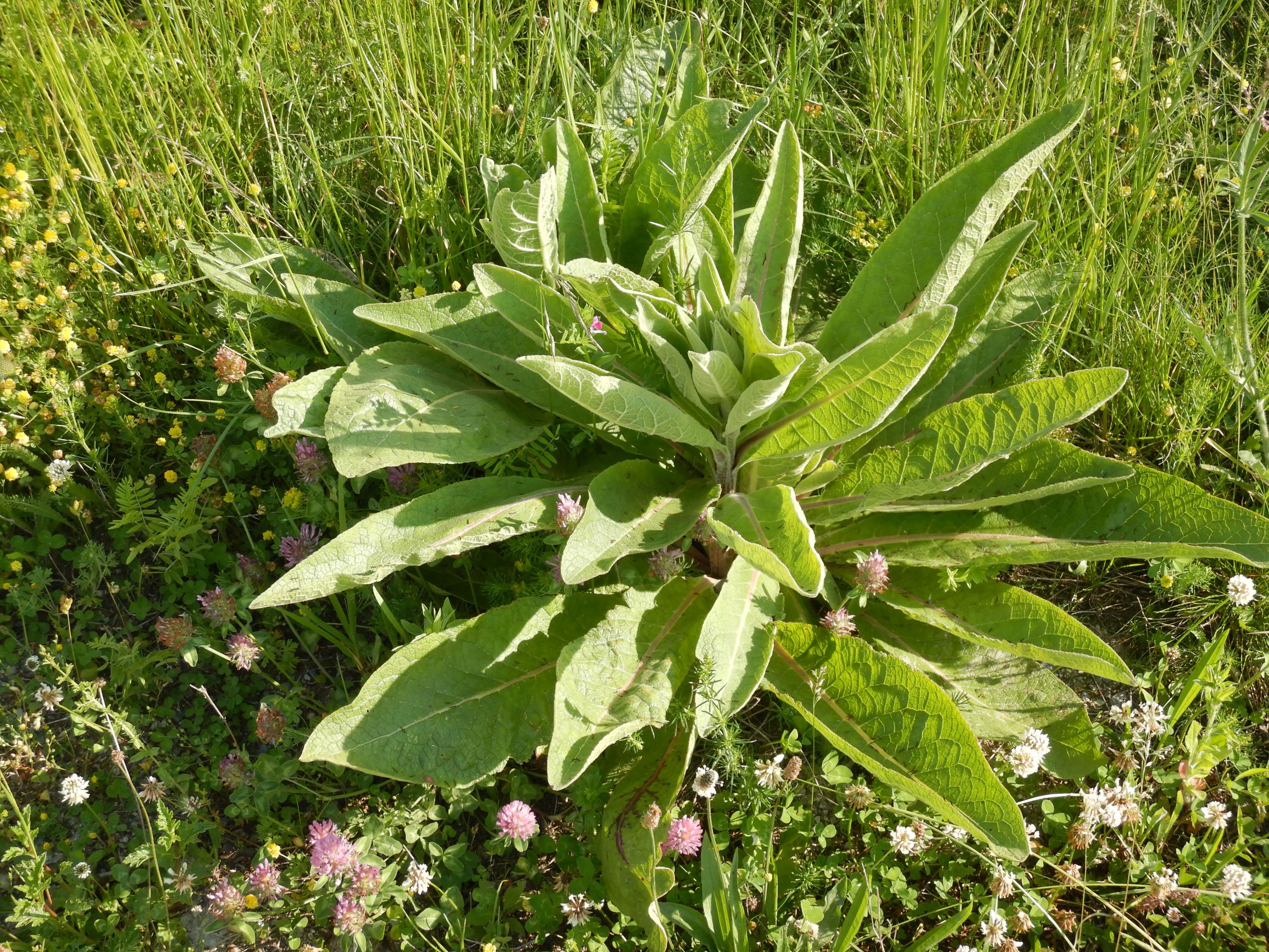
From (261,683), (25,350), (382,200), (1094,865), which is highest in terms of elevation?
(382,200)

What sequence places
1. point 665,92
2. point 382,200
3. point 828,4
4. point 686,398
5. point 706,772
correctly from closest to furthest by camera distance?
point 706,772 → point 686,398 → point 665,92 → point 382,200 → point 828,4

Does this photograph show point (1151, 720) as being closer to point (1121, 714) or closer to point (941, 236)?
point (1121, 714)

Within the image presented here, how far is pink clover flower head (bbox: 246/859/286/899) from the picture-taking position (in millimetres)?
1981

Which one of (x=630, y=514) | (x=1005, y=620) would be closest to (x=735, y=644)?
(x=630, y=514)

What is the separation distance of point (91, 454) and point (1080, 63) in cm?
304

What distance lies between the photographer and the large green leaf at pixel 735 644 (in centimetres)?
192

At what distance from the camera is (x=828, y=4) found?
3.56m

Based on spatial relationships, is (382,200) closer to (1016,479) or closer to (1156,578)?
(1016,479)

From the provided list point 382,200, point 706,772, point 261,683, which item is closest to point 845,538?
point 706,772

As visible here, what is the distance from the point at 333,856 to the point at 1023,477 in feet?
5.69

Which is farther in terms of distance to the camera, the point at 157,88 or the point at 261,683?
the point at 157,88

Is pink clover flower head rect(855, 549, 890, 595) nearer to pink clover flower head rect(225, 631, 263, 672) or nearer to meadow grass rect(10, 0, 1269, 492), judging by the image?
meadow grass rect(10, 0, 1269, 492)

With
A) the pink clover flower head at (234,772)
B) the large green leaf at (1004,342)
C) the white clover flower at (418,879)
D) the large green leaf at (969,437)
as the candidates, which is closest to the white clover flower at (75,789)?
the pink clover flower head at (234,772)

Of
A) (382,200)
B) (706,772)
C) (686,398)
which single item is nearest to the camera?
(706,772)
